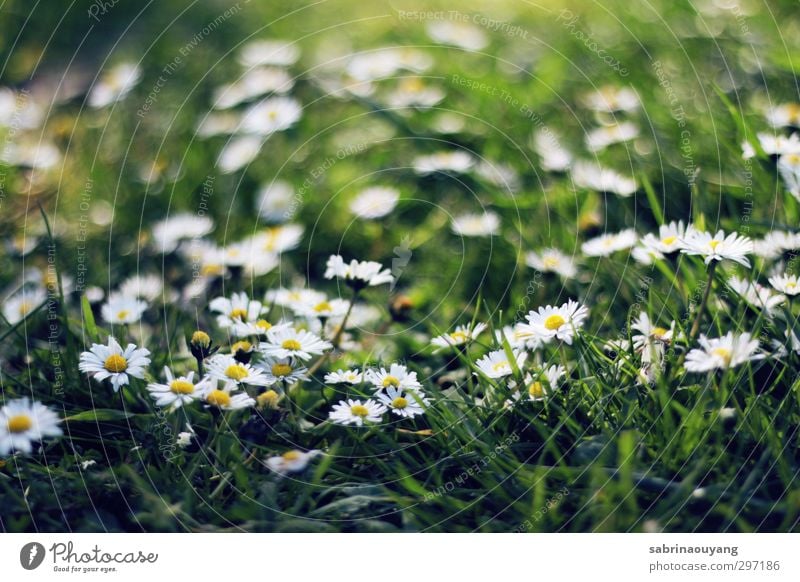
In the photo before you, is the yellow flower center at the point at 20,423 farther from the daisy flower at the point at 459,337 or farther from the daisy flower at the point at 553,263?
the daisy flower at the point at 553,263

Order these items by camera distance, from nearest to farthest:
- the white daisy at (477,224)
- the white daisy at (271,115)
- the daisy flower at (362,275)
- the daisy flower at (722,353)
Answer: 1. the daisy flower at (722,353)
2. the daisy flower at (362,275)
3. the white daisy at (477,224)
4. the white daisy at (271,115)

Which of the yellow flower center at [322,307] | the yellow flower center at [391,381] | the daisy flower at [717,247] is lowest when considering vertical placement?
the yellow flower center at [391,381]

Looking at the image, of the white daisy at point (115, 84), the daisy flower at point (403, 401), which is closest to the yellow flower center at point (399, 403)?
the daisy flower at point (403, 401)

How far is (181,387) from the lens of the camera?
90 centimetres

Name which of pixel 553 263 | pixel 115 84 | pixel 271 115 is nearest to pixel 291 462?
pixel 553 263

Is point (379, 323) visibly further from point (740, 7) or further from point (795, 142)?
point (740, 7)

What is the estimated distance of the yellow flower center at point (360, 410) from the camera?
0.89 metres

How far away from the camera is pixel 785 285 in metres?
0.92

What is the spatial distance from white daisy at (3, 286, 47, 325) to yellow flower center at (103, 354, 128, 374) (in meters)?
0.22

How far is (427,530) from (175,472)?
29 cm

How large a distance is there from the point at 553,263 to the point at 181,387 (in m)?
0.54

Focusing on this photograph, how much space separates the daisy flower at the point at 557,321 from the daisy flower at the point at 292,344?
259 mm

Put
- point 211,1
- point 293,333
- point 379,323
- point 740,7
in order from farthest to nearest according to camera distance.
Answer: point 211,1
point 740,7
point 379,323
point 293,333
